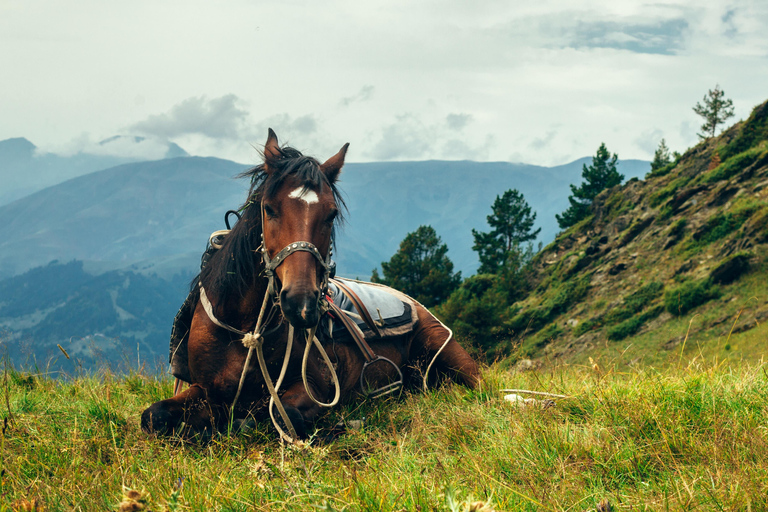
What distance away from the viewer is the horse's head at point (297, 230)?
2955 mm

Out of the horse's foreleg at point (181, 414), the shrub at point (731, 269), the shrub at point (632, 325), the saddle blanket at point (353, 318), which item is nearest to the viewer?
the horse's foreleg at point (181, 414)

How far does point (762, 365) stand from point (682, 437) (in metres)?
1.91

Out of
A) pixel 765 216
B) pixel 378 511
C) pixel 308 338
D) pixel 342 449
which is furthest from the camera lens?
pixel 765 216

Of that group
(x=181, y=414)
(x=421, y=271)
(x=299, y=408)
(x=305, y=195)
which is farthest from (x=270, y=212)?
(x=421, y=271)

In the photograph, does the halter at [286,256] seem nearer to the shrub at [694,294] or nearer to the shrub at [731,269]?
the shrub at [694,294]

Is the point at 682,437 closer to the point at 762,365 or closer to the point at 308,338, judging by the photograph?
the point at 762,365

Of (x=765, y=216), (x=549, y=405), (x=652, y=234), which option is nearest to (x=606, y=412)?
(x=549, y=405)

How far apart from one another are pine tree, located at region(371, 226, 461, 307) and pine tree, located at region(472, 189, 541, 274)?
1058 centimetres

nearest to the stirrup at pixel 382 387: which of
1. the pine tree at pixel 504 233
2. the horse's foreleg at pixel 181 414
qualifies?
the horse's foreleg at pixel 181 414

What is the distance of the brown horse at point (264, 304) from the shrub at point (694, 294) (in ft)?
76.5

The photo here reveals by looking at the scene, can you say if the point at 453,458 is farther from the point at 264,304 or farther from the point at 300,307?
the point at 264,304

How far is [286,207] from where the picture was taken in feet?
10.9

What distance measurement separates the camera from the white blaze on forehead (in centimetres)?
334

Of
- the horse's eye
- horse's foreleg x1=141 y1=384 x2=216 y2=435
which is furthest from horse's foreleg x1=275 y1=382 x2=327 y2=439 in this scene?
the horse's eye
